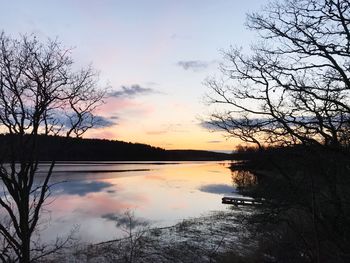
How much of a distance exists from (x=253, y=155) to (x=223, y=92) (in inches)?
93.4

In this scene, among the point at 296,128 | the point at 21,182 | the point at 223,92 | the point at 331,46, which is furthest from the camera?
the point at 223,92

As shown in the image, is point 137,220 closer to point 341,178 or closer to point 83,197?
point 83,197

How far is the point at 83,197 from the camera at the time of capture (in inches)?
1674

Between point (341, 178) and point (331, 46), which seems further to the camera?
point (341, 178)

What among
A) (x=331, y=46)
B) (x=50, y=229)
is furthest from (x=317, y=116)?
(x=50, y=229)

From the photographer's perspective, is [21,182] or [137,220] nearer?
[21,182]

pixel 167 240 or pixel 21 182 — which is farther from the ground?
pixel 21 182

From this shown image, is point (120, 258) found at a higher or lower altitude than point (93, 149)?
lower

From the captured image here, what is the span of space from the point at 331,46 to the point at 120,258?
43.5ft

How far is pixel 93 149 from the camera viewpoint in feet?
539

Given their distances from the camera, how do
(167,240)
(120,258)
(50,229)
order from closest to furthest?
(120,258) → (167,240) → (50,229)

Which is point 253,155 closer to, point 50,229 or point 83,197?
point 50,229

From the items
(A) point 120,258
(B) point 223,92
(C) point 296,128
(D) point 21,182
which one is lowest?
(A) point 120,258

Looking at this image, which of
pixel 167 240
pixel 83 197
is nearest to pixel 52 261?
pixel 167 240
